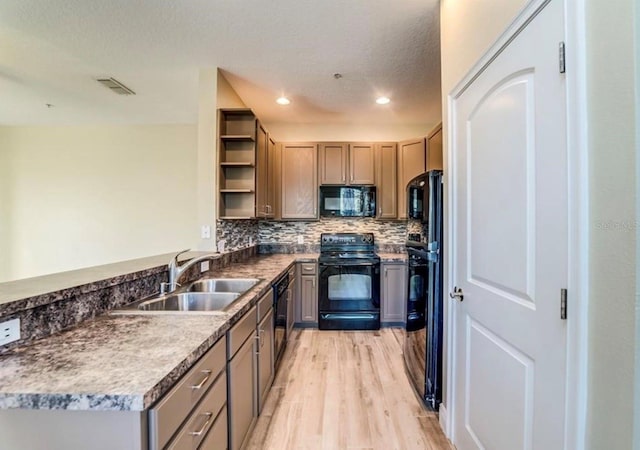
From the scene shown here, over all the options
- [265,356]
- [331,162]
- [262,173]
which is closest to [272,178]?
[262,173]

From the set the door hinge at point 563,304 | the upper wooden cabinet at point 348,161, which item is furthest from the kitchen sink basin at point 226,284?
the upper wooden cabinet at point 348,161

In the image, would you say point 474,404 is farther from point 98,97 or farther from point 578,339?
point 98,97

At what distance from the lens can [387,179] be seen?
13.1 ft

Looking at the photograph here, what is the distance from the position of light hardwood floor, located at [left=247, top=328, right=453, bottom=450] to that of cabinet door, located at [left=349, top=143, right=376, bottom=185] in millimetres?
2134

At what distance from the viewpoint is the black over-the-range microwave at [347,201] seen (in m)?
4.02

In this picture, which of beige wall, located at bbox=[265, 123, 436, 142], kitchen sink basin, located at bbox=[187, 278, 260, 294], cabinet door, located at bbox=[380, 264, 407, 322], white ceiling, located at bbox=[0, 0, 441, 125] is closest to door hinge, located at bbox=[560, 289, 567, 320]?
kitchen sink basin, located at bbox=[187, 278, 260, 294]

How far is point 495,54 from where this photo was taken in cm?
128

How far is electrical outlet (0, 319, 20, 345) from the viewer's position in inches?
39.2

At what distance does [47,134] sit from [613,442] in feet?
20.8

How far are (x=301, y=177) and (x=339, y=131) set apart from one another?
3.07ft

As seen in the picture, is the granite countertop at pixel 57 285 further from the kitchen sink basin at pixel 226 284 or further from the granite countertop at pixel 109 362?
the kitchen sink basin at pixel 226 284

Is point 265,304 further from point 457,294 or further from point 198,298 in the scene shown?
point 457,294

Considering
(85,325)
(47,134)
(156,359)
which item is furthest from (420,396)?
(47,134)

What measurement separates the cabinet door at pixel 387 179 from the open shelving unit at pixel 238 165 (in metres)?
1.76
